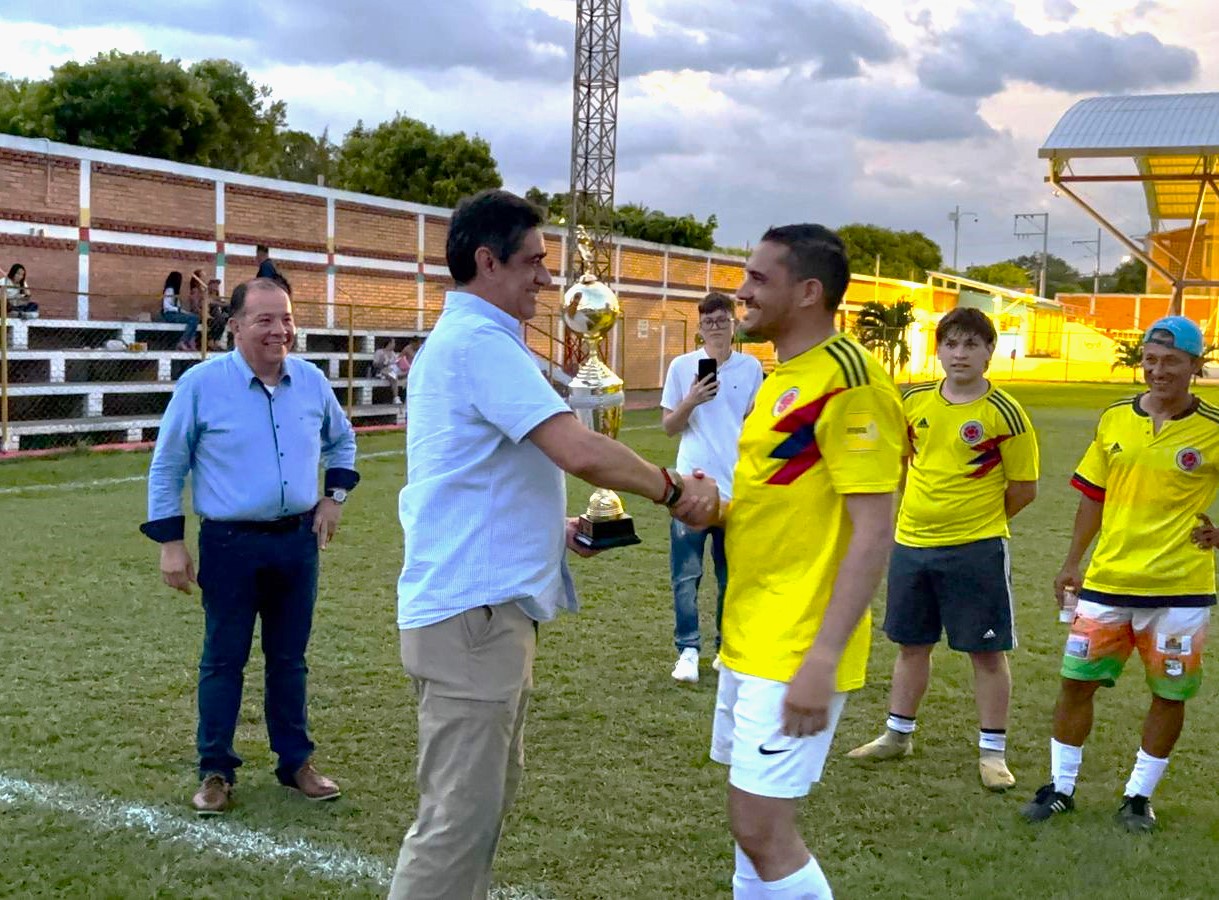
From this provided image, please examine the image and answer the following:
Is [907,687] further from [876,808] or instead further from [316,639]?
[316,639]

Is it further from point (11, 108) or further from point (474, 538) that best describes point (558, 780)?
point (11, 108)

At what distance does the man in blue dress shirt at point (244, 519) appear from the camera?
169 inches

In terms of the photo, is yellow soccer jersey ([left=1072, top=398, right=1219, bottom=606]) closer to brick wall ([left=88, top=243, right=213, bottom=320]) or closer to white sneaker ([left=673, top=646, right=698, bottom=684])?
white sneaker ([left=673, top=646, right=698, bottom=684])

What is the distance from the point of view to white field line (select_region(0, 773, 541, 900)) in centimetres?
385

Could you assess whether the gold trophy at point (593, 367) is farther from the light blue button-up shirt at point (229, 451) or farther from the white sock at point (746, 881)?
the white sock at point (746, 881)

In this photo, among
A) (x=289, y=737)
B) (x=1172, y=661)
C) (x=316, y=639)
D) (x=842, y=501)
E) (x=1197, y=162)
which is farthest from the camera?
(x=1197, y=162)

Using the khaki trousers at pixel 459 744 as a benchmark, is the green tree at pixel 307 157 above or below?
above

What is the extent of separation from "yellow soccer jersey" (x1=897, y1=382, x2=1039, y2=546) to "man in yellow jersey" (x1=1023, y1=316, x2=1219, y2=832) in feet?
1.25

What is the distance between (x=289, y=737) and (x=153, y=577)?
4.26 m

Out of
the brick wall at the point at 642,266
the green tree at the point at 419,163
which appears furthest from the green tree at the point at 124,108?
the brick wall at the point at 642,266

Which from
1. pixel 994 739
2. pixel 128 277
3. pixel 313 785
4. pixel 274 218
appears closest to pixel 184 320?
pixel 128 277

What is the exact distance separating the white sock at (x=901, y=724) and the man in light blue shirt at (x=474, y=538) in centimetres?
258

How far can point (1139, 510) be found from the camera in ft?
14.0

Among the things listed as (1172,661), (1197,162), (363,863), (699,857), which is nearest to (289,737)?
(363,863)
